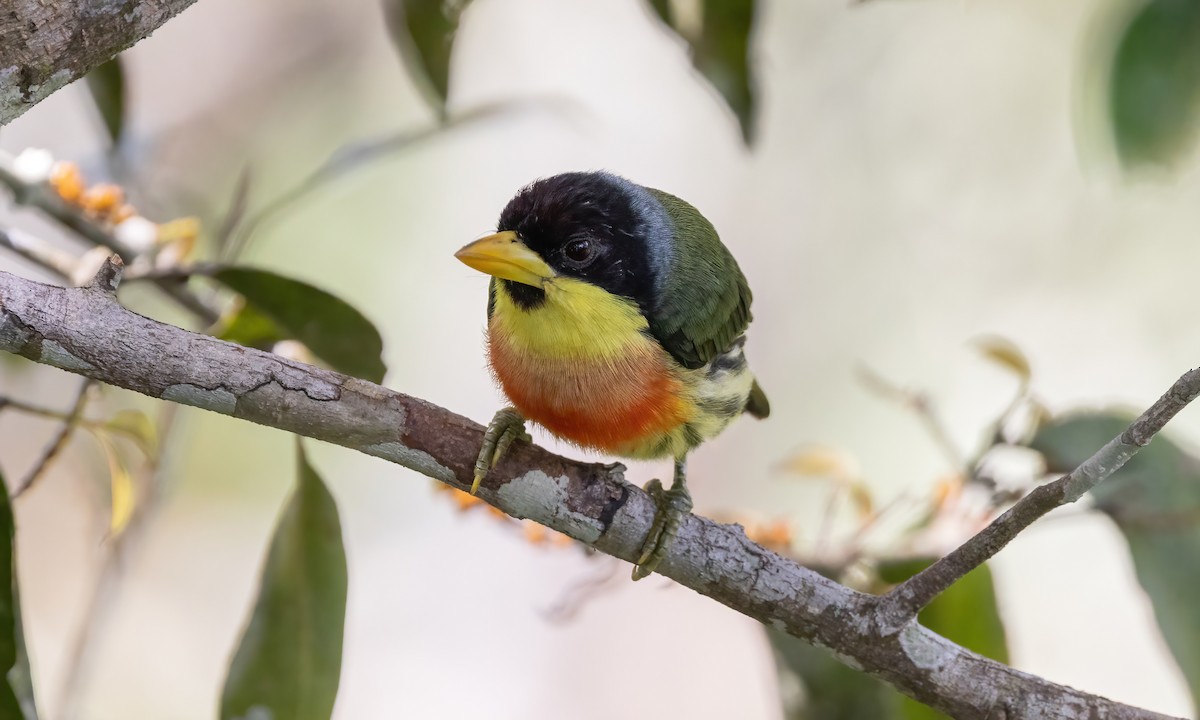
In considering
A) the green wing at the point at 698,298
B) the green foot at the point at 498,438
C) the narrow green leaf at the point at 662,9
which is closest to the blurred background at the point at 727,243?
the narrow green leaf at the point at 662,9

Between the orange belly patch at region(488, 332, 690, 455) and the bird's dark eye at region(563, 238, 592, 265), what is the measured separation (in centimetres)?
17

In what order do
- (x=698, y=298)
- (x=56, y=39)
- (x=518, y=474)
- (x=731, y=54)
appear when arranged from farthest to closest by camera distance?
(x=731, y=54), (x=698, y=298), (x=518, y=474), (x=56, y=39)

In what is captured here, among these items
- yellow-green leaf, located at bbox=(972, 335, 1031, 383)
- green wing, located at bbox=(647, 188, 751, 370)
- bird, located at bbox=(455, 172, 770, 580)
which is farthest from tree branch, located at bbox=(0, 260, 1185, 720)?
yellow-green leaf, located at bbox=(972, 335, 1031, 383)

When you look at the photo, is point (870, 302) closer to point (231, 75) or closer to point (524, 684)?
point (524, 684)

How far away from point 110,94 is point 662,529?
151 centimetres

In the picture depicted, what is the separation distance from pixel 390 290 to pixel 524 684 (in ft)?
5.33

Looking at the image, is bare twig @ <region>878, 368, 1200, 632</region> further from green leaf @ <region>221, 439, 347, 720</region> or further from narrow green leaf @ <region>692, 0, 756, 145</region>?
narrow green leaf @ <region>692, 0, 756, 145</region>

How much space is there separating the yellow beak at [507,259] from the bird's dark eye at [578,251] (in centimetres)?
5

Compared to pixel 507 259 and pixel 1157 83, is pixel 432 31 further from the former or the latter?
pixel 1157 83

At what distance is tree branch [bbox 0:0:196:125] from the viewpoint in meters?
1.37

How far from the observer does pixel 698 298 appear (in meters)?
2.03

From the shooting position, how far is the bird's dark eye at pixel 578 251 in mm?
1889

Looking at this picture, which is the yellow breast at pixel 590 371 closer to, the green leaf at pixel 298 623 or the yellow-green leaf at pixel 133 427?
the green leaf at pixel 298 623

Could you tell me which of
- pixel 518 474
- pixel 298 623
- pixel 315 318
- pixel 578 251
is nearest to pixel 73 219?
pixel 315 318
